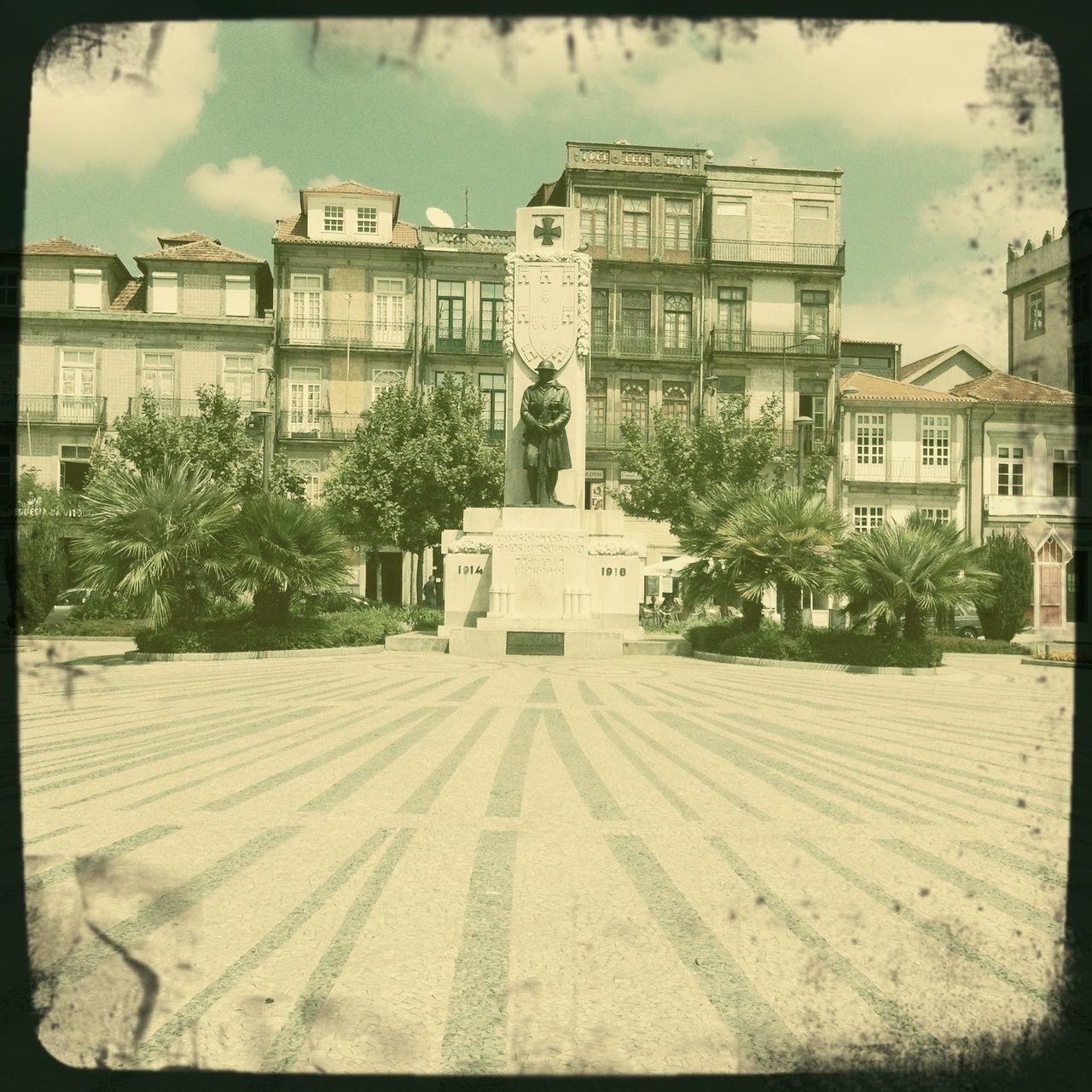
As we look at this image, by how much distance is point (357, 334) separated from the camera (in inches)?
1880

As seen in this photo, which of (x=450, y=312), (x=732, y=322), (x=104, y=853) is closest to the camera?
(x=104, y=853)

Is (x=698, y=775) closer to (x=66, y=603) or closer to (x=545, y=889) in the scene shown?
(x=545, y=889)

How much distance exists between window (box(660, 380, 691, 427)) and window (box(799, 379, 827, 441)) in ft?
16.6

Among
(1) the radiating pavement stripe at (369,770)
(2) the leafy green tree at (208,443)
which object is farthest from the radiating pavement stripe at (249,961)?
(2) the leafy green tree at (208,443)

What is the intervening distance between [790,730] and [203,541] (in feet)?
42.0

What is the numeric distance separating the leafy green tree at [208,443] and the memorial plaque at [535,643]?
16.7m

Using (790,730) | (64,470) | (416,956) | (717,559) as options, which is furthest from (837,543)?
(64,470)

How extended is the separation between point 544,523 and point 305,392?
23.3 meters

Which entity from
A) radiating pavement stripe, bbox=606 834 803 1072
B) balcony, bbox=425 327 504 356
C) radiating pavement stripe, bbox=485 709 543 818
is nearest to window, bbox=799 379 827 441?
balcony, bbox=425 327 504 356

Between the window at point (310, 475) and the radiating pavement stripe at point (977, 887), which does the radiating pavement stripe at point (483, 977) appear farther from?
the window at point (310, 475)

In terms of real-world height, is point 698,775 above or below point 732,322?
below

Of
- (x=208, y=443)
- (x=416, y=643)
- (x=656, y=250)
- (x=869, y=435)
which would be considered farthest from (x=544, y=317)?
(x=869, y=435)

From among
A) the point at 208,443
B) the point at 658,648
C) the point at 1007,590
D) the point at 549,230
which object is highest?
the point at 549,230

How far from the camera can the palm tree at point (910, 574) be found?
2086 centimetres
